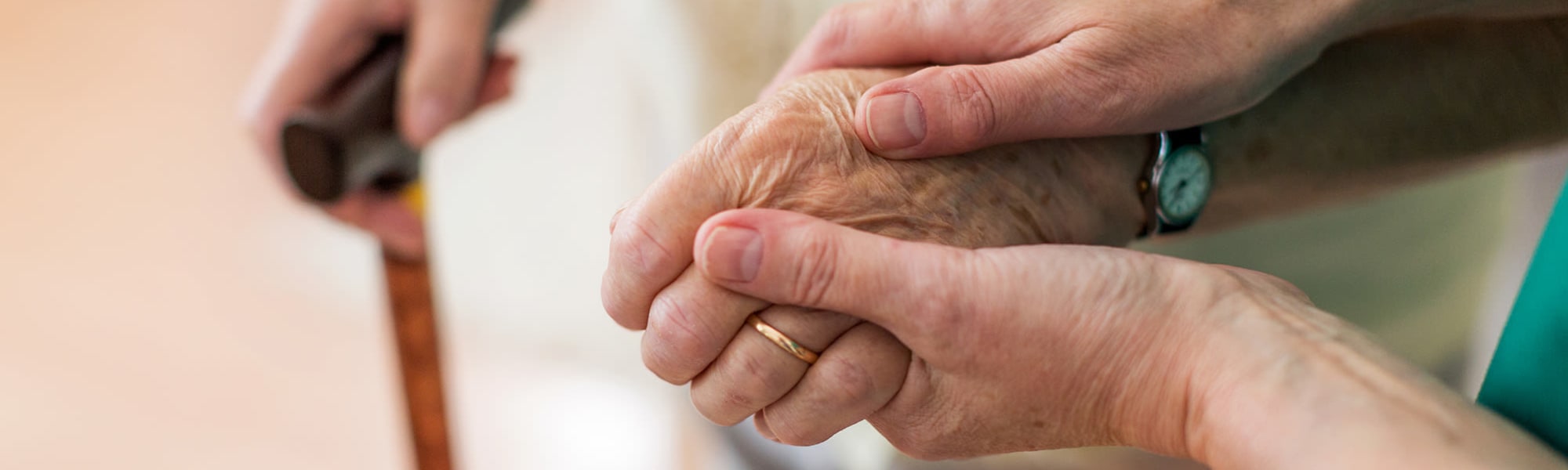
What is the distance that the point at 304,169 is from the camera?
0.71m

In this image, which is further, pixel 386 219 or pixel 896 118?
pixel 386 219

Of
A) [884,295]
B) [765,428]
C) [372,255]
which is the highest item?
[884,295]

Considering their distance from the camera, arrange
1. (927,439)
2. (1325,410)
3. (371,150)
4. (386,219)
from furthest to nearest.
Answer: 1. (386,219)
2. (371,150)
3. (927,439)
4. (1325,410)

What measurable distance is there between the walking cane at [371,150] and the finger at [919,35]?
37 cm

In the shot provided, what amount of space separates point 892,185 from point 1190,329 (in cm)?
15

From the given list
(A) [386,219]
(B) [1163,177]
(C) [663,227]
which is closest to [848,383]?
(C) [663,227]

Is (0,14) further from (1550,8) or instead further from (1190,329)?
(1550,8)

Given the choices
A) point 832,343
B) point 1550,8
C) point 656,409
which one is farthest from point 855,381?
point 656,409

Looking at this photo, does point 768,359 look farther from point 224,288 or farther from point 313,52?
point 224,288

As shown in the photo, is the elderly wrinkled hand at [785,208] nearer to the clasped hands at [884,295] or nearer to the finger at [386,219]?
the clasped hands at [884,295]

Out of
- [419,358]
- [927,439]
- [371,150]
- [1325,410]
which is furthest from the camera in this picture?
[419,358]

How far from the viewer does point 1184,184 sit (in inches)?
22.0

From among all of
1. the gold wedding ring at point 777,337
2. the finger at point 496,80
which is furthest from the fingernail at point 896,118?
the finger at point 496,80

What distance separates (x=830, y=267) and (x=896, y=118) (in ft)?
0.28
